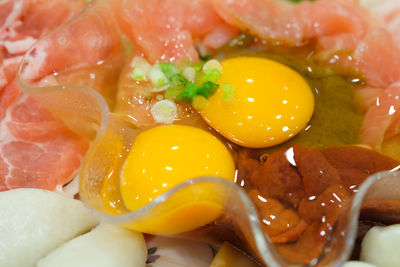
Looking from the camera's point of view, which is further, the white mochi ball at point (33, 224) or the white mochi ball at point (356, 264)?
the white mochi ball at point (33, 224)

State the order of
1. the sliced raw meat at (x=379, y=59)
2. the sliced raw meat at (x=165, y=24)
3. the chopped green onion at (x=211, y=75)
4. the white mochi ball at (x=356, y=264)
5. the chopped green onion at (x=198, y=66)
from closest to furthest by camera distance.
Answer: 1. the white mochi ball at (x=356, y=264)
2. the chopped green onion at (x=211, y=75)
3. the chopped green onion at (x=198, y=66)
4. the sliced raw meat at (x=379, y=59)
5. the sliced raw meat at (x=165, y=24)

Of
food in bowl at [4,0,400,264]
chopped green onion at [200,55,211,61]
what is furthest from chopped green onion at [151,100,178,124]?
chopped green onion at [200,55,211,61]

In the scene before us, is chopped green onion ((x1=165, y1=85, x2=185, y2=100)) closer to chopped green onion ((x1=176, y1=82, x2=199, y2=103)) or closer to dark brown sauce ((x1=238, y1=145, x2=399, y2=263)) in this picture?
chopped green onion ((x1=176, y1=82, x2=199, y2=103))

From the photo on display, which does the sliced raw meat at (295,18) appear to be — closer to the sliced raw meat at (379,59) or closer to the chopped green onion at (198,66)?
the sliced raw meat at (379,59)

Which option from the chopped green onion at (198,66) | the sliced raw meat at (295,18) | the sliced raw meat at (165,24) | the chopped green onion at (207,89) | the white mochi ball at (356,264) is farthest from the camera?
the sliced raw meat at (295,18)

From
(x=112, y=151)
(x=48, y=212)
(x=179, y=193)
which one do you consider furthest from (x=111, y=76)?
(x=179, y=193)

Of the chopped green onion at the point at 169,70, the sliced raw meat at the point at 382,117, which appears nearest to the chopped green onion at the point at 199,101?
the chopped green onion at the point at 169,70
